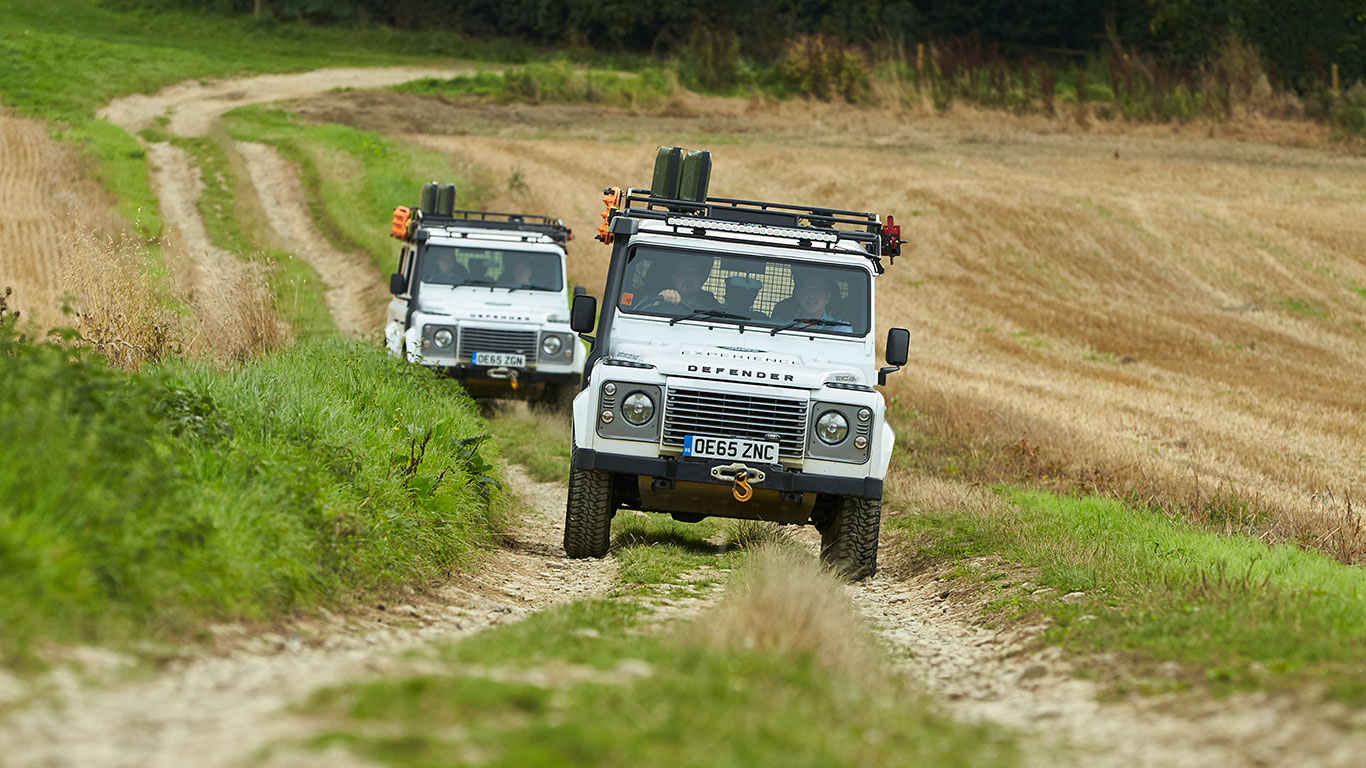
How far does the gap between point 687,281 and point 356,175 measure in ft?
82.8

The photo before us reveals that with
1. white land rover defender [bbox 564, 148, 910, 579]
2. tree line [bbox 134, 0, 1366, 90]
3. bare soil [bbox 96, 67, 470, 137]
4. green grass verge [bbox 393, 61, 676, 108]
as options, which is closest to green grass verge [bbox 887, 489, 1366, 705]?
white land rover defender [bbox 564, 148, 910, 579]

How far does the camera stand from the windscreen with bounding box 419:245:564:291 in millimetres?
16797

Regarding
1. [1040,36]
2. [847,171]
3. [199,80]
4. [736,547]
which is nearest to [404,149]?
[847,171]

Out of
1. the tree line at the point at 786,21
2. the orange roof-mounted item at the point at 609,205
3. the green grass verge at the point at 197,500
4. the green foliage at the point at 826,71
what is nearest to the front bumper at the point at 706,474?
the green grass verge at the point at 197,500

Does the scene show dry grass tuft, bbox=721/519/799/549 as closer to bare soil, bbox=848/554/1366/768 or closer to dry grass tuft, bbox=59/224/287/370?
bare soil, bbox=848/554/1366/768

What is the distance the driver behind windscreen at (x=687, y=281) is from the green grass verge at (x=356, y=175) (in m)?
16.4

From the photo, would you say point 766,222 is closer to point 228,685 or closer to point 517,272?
point 228,685

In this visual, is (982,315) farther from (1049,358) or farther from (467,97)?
(467,97)

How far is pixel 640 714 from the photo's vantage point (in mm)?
4684

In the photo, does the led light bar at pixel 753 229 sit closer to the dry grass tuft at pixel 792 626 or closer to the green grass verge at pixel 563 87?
the dry grass tuft at pixel 792 626

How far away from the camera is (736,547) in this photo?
34.8 feet

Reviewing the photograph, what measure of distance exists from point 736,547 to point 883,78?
39389 millimetres

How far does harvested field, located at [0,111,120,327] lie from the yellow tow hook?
7.08m

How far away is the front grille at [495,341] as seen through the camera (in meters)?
15.9
